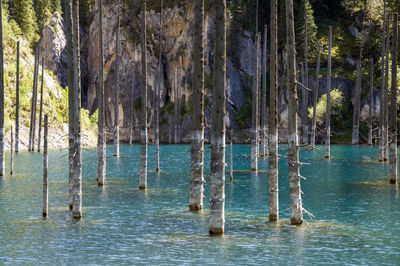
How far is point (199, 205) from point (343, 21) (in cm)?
11105

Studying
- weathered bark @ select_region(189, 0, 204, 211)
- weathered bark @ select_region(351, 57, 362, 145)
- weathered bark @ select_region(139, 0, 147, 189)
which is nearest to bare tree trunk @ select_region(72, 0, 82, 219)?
weathered bark @ select_region(189, 0, 204, 211)

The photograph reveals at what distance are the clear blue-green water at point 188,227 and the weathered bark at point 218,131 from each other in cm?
147

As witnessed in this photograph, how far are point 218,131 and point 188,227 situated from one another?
593 cm

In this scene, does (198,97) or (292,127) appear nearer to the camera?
(292,127)

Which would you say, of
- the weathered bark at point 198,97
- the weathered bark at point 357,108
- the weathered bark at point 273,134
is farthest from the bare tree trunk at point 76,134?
the weathered bark at point 357,108

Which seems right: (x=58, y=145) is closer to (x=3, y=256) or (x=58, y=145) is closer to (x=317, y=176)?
(x=317, y=176)

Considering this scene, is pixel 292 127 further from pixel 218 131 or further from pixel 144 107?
pixel 144 107

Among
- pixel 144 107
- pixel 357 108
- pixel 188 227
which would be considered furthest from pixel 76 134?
pixel 357 108

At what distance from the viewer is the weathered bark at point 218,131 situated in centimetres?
2086

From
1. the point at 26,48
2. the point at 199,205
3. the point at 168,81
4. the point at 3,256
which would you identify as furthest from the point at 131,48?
the point at 3,256

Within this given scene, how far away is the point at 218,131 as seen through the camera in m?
21.0

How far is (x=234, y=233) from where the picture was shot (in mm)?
23266

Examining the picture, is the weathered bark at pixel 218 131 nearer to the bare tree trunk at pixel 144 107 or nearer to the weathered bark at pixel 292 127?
the weathered bark at pixel 292 127

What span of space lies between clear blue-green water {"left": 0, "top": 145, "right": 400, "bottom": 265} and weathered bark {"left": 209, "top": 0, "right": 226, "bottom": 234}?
4.83 feet
